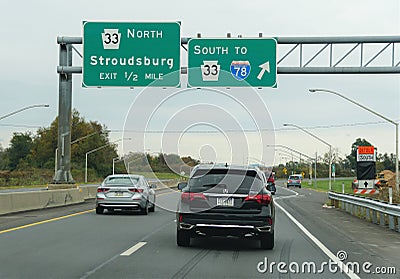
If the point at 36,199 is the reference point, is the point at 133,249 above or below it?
below

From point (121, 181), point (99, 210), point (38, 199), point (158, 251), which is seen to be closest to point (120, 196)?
point (121, 181)

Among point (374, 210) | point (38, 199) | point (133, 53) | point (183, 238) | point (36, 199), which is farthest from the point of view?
point (133, 53)

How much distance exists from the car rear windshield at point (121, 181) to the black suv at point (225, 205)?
10.2m

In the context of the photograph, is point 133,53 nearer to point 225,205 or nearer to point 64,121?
point 64,121

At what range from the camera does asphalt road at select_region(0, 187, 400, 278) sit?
9.72 metres

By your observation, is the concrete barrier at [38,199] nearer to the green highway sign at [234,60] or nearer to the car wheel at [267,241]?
the green highway sign at [234,60]

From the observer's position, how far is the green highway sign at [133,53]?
25641mm

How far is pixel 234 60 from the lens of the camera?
1012 inches

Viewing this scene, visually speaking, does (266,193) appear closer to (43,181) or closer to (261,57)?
(261,57)

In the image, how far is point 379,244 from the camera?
14383mm

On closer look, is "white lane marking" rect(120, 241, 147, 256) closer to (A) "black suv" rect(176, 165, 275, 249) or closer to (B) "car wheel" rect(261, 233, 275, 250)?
(A) "black suv" rect(176, 165, 275, 249)

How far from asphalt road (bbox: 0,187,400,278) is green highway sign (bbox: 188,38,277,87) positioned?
28.2 feet

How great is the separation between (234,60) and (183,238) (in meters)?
14.1

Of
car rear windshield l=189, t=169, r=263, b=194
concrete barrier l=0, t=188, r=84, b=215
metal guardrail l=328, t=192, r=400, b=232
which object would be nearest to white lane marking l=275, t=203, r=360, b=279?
car rear windshield l=189, t=169, r=263, b=194
